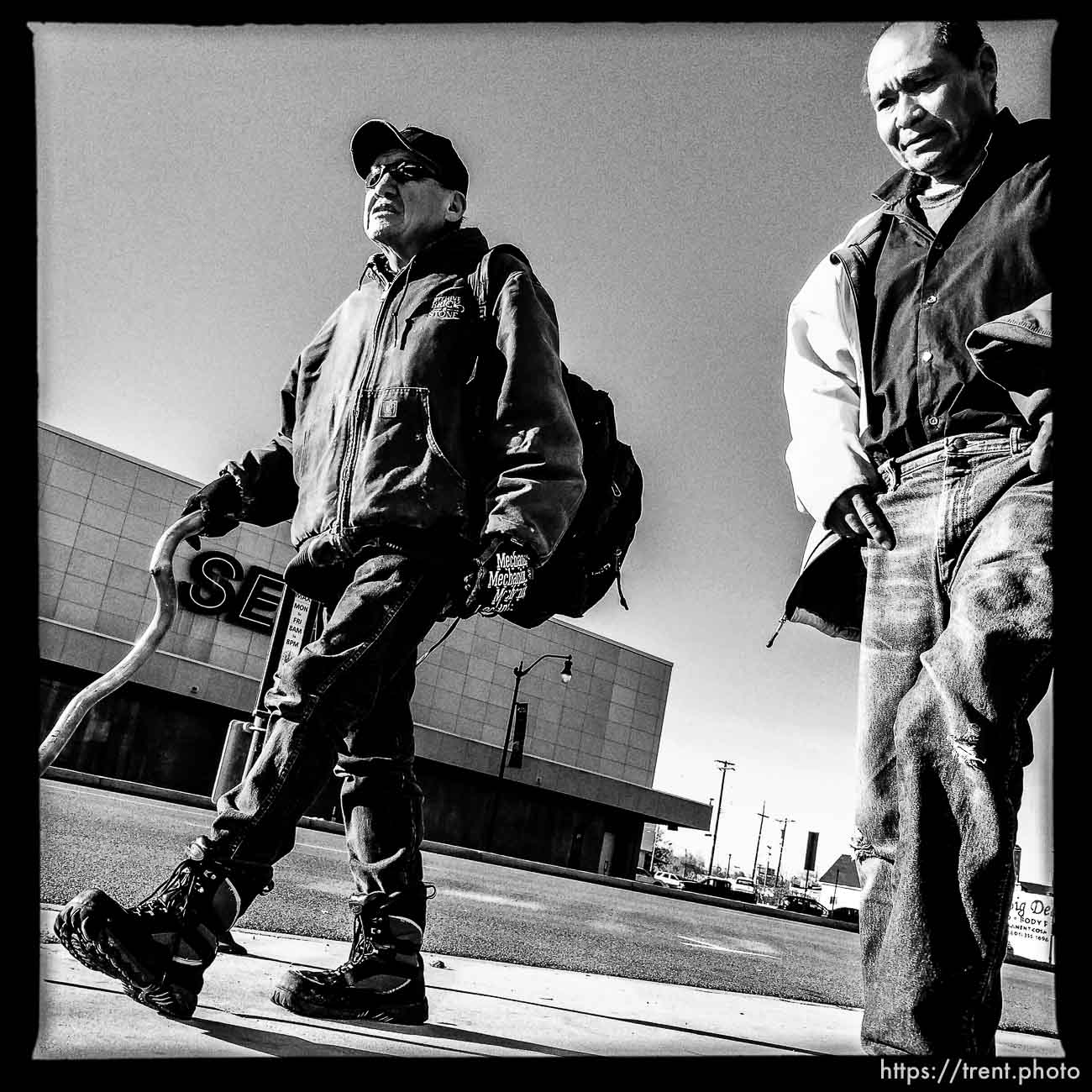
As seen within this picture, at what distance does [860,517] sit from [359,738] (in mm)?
1356

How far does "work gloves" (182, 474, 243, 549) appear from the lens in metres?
2.56

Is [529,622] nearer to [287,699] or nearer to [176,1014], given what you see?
[287,699]

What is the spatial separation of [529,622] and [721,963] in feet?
14.9

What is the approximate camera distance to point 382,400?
229 centimetres

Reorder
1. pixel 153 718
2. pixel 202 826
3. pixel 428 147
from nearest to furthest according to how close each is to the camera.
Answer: pixel 428 147 → pixel 202 826 → pixel 153 718

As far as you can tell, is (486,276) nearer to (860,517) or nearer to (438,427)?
(438,427)

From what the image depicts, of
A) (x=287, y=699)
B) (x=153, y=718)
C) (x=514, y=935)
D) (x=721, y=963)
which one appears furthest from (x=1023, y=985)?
(x=153, y=718)

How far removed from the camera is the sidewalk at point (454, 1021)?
5.01ft

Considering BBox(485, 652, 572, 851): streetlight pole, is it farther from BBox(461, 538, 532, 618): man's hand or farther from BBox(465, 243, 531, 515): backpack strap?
BBox(461, 538, 532, 618): man's hand

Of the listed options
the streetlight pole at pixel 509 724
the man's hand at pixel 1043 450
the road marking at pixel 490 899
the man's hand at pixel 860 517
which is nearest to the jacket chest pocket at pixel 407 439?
the man's hand at pixel 860 517

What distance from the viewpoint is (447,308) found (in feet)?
7.91

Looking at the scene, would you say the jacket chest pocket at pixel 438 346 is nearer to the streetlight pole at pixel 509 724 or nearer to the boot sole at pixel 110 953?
the boot sole at pixel 110 953

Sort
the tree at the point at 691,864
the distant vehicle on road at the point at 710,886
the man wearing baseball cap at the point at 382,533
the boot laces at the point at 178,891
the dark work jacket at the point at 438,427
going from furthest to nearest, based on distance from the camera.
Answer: the tree at the point at 691,864, the distant vehicle on road at the point at 710,886, the dark work jacket at the point at 438,427, the man wearing baseball cap at the point at 382,533, the boot laces at the point at 178,891

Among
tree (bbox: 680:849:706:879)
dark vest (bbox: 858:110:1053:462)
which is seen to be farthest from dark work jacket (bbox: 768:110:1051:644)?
tree (bbox: 680:849:706:879)
